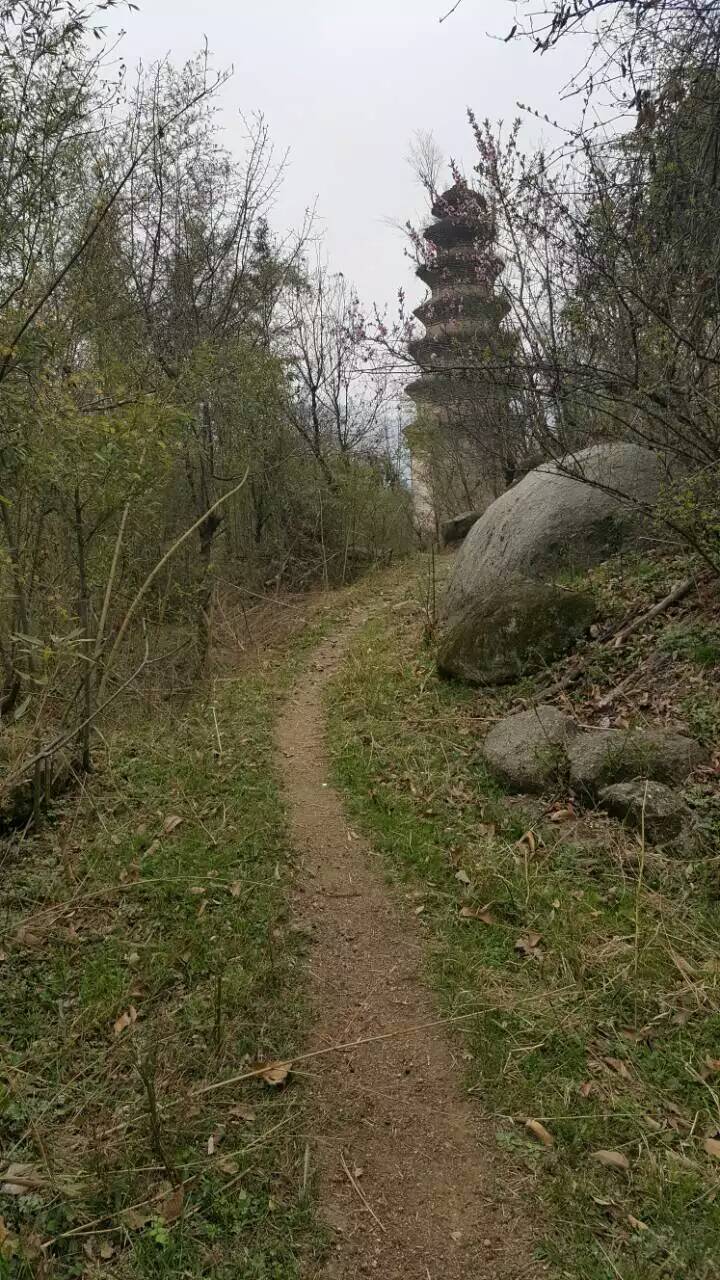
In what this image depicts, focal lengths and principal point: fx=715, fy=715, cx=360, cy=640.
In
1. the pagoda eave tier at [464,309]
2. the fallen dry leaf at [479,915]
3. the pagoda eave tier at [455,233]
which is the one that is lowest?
the fallen dry leaf at [479,915]

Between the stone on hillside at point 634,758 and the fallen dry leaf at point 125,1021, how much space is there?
9.76 ft

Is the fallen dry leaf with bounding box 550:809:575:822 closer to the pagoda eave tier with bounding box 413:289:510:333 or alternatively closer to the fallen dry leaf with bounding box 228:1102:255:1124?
the fallen dry leaf with bounding box 228:1102:255:1124

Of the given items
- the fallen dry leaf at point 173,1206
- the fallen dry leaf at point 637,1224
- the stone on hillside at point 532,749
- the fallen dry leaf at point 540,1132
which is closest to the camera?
the fallen dry leaf at point 637,1224

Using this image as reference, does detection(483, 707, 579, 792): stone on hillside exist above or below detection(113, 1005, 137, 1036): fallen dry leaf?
above

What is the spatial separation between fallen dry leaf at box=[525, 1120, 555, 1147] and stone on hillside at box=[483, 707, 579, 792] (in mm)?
2363

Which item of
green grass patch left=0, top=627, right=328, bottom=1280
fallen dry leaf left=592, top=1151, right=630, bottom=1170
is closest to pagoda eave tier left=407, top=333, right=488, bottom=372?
green grass patch left=0, top=627, right=328, bottom=1280

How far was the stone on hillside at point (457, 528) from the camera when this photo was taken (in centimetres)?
1523

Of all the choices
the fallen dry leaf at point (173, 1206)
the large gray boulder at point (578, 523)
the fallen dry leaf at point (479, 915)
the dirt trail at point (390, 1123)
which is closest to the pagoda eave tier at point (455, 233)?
the large gray boulder at point (578, 523)

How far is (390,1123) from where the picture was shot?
2916 millimetres

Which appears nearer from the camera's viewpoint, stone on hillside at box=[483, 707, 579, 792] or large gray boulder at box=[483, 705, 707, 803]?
large gray boulder at box=[483, 705, 707, 803]

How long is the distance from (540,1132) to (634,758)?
2.39m

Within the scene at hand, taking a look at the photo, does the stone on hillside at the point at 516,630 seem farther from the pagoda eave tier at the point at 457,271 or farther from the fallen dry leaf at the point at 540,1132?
the fallen dry leaf at the point at 540,1132

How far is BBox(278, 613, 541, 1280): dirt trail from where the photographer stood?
95.7 inches

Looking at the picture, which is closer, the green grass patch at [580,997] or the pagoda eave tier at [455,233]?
the green grass patch at [580,997]
